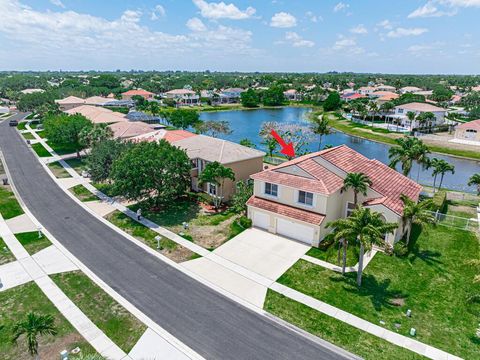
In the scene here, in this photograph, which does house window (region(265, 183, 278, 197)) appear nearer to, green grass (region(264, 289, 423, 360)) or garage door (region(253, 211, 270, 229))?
garage door (region(253, 211, 270, 229))

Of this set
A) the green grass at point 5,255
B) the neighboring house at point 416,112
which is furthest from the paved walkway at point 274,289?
the neighboring house at point 416,112

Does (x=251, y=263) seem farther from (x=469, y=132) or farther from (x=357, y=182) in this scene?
(x=469, y=132)

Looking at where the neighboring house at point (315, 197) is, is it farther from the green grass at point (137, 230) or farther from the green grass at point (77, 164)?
the green grass at point (77, 164)

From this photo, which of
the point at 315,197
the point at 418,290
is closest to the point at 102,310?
the point at 315,197

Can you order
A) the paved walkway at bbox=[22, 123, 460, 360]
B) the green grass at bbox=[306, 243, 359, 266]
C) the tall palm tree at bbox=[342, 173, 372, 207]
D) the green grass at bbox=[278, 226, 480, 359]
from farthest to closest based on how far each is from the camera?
the tall palm tree at bbox=[342, 173, 372, 207] → the green grass at bbox=[306, 243, 359, 266] → the green grass at bbox=[278, 226, 480, 359] → the paved walkway at bbox=[22, 123, 460, 360]

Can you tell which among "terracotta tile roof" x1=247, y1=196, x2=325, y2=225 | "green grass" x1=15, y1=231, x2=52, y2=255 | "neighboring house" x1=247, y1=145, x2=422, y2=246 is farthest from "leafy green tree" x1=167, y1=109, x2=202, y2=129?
"green grass" x1=15, y1=231, x2=52, y2=255
